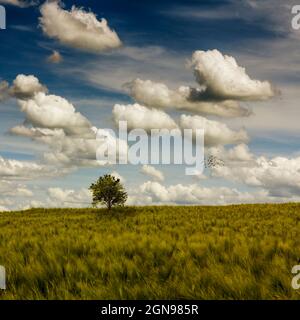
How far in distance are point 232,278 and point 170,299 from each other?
866 millimetres

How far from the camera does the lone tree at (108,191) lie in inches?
1120

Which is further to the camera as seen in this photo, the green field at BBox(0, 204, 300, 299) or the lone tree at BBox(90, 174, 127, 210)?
the lone tree at BBox(90, 174, 127, 210)

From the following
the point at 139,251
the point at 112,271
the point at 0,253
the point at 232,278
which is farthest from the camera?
the point at 0,253

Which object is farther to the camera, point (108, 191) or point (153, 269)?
point (108, 191)

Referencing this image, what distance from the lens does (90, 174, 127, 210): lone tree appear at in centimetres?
2845

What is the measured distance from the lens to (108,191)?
A: 2850 centimetres

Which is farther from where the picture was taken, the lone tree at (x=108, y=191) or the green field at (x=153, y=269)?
the lone tree at (x=108, y=191)
